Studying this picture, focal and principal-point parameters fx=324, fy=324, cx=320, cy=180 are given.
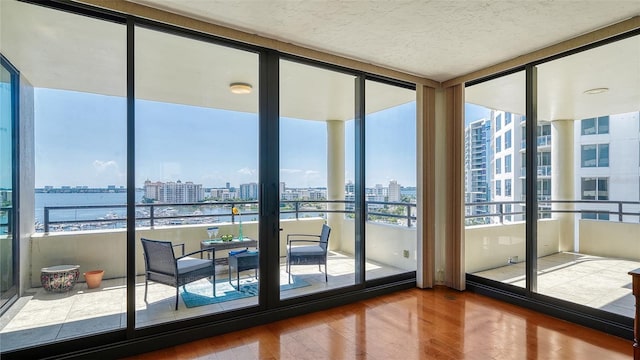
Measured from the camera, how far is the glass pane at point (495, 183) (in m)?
3.88

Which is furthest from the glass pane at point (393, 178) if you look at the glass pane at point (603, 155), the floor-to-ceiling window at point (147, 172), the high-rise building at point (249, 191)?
the glass pane at point (603, 155)

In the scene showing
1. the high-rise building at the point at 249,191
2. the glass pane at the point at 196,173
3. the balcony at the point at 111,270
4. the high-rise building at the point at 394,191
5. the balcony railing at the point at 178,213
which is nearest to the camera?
the balcony at the point at 111,270

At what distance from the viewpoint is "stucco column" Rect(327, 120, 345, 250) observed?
154 inches

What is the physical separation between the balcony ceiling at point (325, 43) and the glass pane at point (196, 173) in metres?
0.03

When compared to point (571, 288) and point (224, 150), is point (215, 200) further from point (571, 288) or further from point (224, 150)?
point (571, 288)

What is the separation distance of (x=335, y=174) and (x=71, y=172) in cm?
257

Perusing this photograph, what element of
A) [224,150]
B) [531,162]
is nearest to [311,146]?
[224,150]

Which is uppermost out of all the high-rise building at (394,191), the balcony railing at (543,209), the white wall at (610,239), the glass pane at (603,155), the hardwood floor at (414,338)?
the glass pane at (603,155)

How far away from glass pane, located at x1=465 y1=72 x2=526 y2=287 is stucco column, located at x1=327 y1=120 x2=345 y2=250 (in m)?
1.71

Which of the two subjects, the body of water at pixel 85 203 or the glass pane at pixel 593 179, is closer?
the body of water at pixel 85 203

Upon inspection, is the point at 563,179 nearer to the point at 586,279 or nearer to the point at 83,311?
the point at 586,279

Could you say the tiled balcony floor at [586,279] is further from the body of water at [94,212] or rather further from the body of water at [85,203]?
the body of water at [85,203]

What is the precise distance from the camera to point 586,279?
3.48 m

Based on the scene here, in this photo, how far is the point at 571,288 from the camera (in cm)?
346
